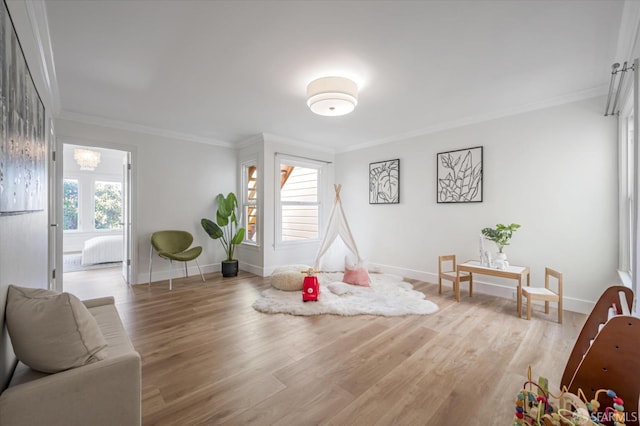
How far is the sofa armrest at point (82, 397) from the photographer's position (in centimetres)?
96

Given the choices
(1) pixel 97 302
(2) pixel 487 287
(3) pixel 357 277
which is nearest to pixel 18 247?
(1) pixel 97 302

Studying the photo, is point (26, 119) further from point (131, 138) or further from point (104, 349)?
point (131, 138)

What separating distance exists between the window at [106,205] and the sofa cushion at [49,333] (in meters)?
7.70

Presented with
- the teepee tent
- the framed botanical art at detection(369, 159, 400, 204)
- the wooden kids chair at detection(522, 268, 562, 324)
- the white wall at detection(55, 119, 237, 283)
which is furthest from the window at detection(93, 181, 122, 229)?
the wooden kids chair at detection(522, 268, 562, 324)

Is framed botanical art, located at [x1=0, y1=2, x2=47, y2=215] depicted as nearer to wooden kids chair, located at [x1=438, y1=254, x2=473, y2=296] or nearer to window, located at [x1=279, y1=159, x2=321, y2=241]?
window, located at [x1=279, y1=159, x2=321, y2=241]

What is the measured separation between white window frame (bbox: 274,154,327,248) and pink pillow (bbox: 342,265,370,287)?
4.76 feet

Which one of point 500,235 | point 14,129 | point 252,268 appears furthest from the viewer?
point 252,268

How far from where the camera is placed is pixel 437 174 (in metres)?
4.29

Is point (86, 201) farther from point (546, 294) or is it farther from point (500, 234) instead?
point (546, 294)

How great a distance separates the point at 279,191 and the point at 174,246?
1.96m

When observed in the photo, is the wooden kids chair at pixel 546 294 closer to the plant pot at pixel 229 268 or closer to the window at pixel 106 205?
the plant pot at pixel 229 268

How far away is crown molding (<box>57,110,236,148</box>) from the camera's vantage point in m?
3.77

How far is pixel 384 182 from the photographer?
5.02m

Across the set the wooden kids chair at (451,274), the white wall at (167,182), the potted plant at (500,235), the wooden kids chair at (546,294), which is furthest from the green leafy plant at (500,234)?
the white wall at (167,182)
